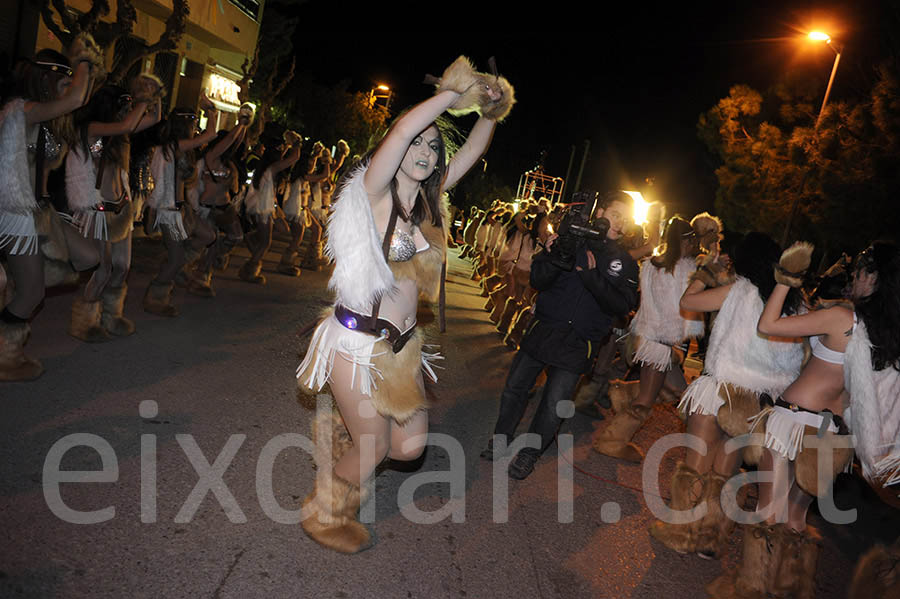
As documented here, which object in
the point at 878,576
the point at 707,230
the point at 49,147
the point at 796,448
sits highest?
the point at 707,230

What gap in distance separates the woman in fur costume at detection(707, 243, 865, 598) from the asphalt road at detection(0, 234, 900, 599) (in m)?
0.43

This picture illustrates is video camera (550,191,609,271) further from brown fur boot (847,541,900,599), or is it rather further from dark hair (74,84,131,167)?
dark hair (74,84,131,167)

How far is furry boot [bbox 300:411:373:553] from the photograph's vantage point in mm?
3096

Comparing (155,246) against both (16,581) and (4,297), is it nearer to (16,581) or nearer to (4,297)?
(4,297)

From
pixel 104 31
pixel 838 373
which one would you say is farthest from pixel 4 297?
pixel 104 31

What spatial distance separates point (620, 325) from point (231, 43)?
18995mm

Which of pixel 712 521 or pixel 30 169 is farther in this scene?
pixel 30 169

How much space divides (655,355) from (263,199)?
238 inches

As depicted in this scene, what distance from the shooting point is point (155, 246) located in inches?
400

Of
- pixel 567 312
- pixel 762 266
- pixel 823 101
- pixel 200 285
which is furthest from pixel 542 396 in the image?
pixel 823 101

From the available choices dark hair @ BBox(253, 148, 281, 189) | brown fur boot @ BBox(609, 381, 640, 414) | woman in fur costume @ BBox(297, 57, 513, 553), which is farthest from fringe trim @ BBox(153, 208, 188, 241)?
brown fur boot @ BBox(609, 381, 640, 414)

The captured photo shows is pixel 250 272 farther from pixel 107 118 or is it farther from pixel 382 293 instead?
pixel 382 293

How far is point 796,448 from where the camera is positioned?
3.55m

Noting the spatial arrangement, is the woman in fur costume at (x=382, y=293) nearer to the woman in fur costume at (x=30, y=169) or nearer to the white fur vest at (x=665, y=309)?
the woman in fur costume at (x=30, y=169)
